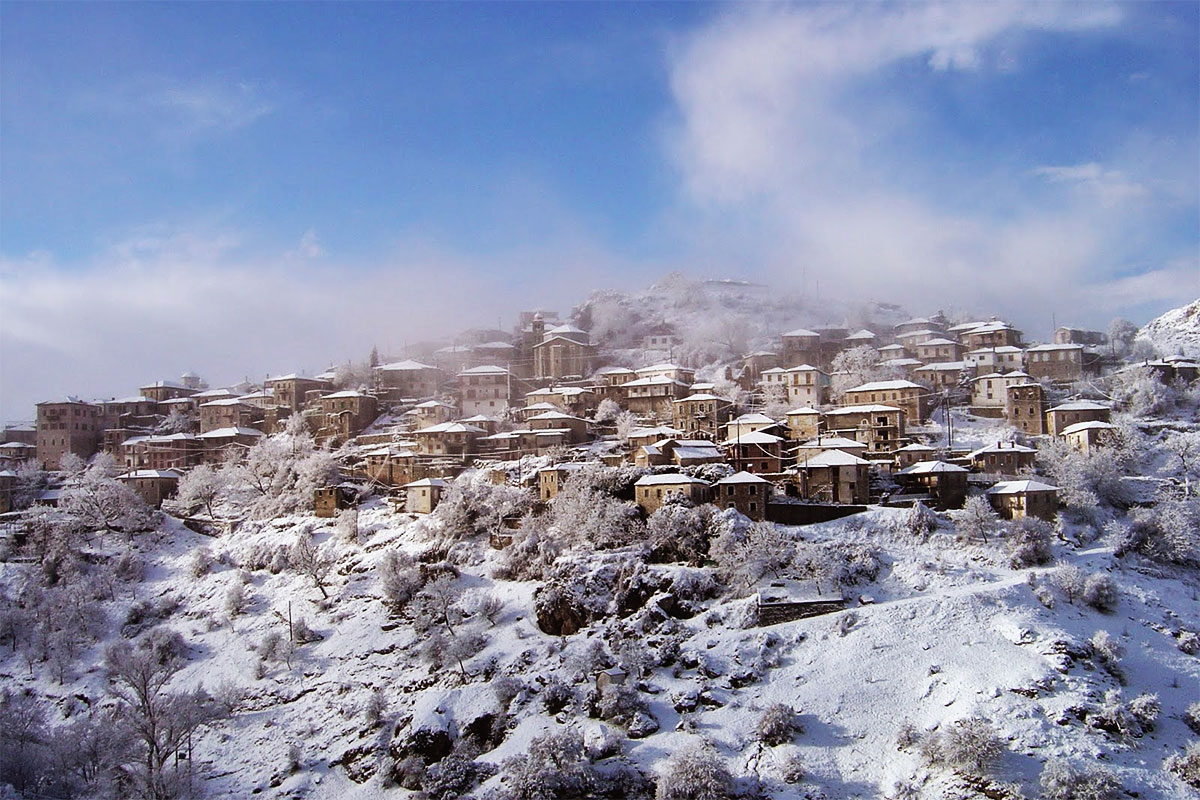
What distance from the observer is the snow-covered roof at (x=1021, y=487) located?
65188mm

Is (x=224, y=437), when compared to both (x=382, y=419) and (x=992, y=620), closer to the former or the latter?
(x=382, y=419)

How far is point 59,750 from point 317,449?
4684cm

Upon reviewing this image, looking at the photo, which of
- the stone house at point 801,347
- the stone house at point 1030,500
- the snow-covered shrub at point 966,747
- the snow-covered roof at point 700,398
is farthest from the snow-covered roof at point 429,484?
the stone house at point 801,347

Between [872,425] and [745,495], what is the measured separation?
71.5ft

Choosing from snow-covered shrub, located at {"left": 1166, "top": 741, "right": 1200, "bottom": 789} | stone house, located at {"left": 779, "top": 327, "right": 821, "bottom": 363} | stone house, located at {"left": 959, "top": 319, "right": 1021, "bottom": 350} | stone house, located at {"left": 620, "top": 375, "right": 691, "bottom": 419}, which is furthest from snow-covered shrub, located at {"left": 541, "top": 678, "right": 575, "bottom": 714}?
stone house, located at {"left": 959, "top": 319, "right": 1021, "bottom": 350}

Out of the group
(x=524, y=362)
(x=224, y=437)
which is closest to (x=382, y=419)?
(x=224, y=437)

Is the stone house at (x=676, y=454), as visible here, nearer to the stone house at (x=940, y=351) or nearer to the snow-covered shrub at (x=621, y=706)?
the snow-covered shrub at (x=621, y=706)

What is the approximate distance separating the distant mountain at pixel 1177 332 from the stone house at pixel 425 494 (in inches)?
3154

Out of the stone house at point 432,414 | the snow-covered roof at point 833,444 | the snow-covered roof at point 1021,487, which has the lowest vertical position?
the snow-covered roof at point 1021,487

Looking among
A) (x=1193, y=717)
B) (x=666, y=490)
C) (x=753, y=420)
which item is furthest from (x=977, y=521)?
(x=753, y=420)

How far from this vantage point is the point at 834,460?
71062 millimetres

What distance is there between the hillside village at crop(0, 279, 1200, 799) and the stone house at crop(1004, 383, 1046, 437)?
0.27 meters

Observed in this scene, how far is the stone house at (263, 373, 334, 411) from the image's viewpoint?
111062mm

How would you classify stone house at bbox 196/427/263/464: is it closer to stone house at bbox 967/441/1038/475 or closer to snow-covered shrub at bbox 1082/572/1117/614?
stone house at bbox 967/441/1038/475
